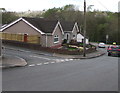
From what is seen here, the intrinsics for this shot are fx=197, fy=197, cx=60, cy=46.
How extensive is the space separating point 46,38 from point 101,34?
133 ft

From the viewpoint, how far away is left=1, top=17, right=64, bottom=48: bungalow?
31469 millimetres

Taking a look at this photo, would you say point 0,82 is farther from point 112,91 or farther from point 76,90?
point 112,91

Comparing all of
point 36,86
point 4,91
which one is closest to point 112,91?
point 36,86

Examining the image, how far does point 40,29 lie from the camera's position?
3172 cm

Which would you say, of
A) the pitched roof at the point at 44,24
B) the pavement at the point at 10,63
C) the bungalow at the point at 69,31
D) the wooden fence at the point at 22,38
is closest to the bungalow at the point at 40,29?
the pitched roof at the point at 44,24

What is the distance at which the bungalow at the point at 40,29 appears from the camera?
3147 cm

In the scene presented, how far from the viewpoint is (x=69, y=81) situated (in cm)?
1056

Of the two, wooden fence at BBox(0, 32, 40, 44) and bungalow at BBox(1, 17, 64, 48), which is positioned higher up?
bungalow at BBox(1, 17, 64, 48)

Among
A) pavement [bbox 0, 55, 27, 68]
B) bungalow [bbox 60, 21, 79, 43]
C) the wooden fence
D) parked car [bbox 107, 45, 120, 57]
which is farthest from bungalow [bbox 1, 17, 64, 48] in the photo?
pavement [bbox 0, 55, 27, 68]

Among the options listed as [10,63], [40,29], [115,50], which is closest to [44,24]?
[40,29]

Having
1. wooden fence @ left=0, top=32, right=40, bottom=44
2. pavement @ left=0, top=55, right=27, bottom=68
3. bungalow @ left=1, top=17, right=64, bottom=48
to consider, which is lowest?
pavement @ left=0, top=55, right=27, bottom=68

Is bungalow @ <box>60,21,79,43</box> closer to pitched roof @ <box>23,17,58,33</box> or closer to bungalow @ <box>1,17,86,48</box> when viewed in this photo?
bungalow @ <box>1,17,86,48</box>

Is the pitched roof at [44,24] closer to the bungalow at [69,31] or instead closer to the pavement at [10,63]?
the bungalow at [69,31]

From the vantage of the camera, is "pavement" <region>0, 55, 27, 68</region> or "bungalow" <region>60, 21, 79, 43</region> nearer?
"pavement" <region>0, 55, 27, 68</region>
